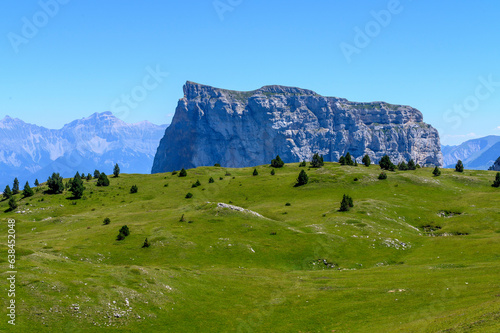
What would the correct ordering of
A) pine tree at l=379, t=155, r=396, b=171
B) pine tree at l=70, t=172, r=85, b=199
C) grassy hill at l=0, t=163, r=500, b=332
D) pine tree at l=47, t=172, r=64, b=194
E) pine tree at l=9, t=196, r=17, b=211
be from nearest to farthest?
1. grassy hill at l=0, t=163, r=500, b=332
2. pine tree at l=9, t=196, r=17, b=211
3. pine tree at l=70, t=172, r=85, b=199
4. pine tree at l=47, t=172, r=64, b=194
5. pine tree at l=379, t=155, r=396, b=171

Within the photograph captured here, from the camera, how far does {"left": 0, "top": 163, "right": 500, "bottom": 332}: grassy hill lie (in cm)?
3841

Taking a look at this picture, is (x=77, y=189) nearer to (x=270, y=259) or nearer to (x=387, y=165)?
(x=270, y=259)

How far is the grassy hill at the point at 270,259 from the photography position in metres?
38.4

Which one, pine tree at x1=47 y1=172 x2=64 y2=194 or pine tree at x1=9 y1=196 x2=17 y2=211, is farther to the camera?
pine tree at x1=47 y1=172 x2=64 y2=194

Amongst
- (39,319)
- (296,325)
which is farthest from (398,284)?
(39,319)

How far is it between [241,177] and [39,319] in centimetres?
12724

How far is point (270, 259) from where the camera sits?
231 feet

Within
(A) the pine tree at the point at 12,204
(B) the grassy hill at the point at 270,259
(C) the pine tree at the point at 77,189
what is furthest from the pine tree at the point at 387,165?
(A) the pine tree at the point at 12,204

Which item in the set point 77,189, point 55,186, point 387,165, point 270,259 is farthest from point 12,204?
point 387,165

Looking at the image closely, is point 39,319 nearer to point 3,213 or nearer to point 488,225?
point 488,225

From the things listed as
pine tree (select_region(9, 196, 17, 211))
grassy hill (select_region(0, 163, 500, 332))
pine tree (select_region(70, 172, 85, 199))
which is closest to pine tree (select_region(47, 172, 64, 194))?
grassy hill (select_region(0, 163, 500, 332))

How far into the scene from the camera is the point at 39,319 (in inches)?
1377

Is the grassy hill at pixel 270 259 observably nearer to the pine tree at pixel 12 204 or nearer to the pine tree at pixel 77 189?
the pine tree at pixel 77 189

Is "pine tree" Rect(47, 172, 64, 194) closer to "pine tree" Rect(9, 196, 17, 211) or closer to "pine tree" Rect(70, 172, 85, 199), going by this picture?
"pine tree" Rect(70, 172, 85, 199)
